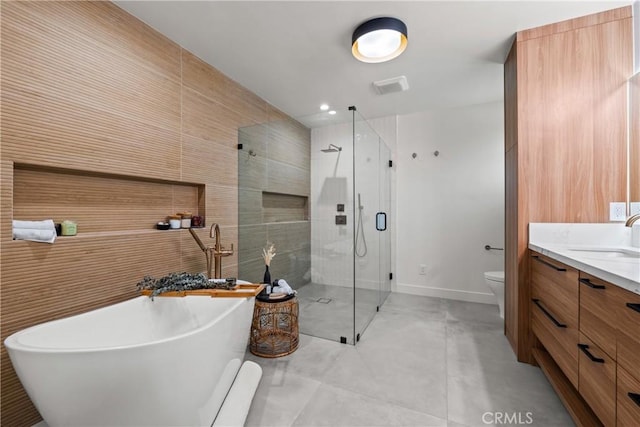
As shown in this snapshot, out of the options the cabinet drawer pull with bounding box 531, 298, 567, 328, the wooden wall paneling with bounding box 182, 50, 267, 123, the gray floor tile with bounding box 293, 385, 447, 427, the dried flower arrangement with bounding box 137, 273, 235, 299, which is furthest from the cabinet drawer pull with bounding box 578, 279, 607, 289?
the wooden wall paneling with bounding box 182, 50, 267, 123

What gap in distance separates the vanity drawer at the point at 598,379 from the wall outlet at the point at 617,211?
103cm

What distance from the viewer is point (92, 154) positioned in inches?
61.5

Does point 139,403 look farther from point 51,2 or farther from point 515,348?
point 515,348

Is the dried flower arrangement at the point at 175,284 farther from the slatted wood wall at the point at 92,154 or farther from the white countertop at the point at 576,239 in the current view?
the white countertop at the point at 576,239

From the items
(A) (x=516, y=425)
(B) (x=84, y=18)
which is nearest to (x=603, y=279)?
(A) (x=516, y=425)

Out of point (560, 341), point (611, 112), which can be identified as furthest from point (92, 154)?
point (611, 112)

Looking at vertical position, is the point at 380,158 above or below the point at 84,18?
below

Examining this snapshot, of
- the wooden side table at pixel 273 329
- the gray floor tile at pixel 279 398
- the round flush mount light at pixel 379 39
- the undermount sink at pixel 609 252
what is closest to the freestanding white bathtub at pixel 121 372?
the gray floor tile at pixel 279 398

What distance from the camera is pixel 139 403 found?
3.28 ft

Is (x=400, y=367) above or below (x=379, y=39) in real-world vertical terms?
below

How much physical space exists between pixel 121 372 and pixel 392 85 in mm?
2902

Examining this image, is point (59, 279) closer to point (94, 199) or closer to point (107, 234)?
point (107, 234)

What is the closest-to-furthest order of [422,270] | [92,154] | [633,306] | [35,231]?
[633,306] → [35,231] → [92,154] → [422,270]

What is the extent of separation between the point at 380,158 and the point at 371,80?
0.89 m
